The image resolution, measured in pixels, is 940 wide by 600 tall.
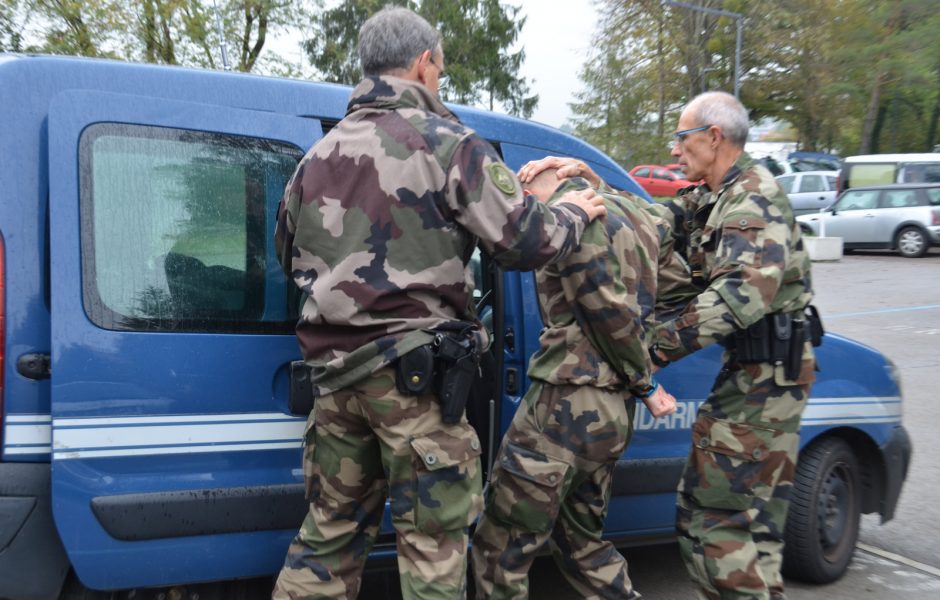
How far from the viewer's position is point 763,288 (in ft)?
9.05

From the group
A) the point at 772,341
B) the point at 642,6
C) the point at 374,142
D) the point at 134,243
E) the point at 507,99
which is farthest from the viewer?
the point at 507,99

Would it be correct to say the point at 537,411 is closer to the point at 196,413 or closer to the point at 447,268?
the point at 447,268

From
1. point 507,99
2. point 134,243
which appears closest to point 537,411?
point 134,243

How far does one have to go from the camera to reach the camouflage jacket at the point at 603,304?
252cm

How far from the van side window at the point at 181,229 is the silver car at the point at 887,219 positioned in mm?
16315

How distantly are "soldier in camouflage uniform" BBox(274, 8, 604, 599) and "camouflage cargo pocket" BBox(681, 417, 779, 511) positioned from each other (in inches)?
38.8

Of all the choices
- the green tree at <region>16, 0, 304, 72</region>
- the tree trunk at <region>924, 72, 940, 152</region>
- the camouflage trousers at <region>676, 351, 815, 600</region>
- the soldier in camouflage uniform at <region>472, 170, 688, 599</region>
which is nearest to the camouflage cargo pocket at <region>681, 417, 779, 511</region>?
the camouflage trousers at <region>676, 351, 815, 600</region>

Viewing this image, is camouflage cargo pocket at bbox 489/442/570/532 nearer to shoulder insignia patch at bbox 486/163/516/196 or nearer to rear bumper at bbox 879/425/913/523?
shoulder insignia patch at bbox 486/163/516/196

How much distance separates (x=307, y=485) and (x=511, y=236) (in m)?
0.85

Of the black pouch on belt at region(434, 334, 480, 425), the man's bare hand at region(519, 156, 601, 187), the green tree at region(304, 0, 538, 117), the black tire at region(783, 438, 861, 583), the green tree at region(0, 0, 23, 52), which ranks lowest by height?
the black tire at region(783, 438, 861, 583)

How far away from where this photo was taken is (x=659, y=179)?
2648cm

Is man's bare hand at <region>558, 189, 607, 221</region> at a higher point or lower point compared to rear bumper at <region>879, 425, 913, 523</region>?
higher

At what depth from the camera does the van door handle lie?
7.16 ft

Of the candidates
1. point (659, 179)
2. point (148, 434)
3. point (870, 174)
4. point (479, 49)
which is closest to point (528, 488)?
point (148, 434)
